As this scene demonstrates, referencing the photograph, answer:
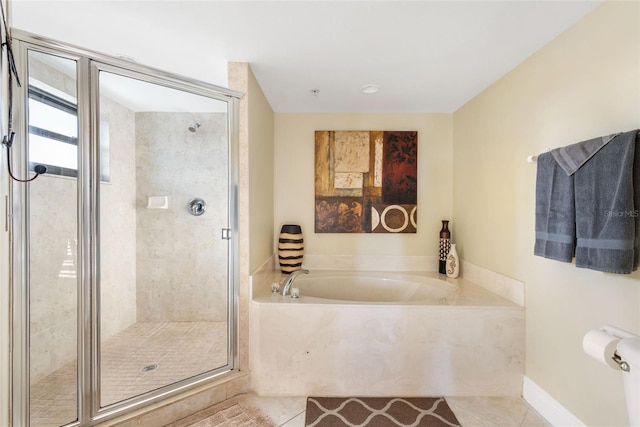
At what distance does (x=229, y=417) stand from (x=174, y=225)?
1567 mm

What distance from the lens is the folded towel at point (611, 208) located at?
3.41ft

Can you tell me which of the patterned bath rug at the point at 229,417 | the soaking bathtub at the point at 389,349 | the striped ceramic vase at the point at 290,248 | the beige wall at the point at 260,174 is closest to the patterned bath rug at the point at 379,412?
the soaking bathtub at the point at 389,349

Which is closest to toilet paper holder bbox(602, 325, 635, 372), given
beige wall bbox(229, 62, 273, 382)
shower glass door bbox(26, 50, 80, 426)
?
beige wall bbox(229, 62, 273, 382)

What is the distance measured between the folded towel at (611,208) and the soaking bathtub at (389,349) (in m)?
0.71

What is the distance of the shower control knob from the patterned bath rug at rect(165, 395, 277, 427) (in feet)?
4.54

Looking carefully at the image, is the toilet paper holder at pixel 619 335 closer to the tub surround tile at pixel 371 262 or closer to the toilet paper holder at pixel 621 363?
the toilet paper holder at pixel 621 363

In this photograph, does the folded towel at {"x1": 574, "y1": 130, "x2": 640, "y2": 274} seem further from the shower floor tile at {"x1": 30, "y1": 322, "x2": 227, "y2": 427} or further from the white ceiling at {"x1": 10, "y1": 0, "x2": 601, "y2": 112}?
the shower floor tile at {"x1": 30, "y1": 322, "x2": 227, "y2": 427}

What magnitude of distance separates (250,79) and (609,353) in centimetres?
226

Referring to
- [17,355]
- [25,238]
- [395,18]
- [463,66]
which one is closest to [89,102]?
[25,238]

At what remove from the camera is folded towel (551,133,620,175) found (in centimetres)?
112

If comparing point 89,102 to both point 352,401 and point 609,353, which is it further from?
point 609,353

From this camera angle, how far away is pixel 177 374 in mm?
1685

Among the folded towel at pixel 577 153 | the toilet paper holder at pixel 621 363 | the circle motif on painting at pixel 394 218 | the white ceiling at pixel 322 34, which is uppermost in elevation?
the white ceiling at pixel 322 34

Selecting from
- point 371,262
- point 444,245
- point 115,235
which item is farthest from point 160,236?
point 444,245
